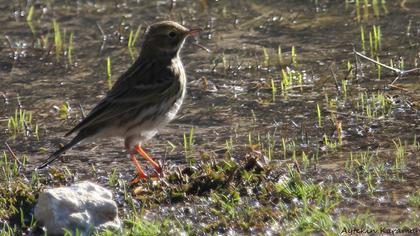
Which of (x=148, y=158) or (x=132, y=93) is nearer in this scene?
(x=148, y=158)

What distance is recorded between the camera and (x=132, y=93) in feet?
27.7

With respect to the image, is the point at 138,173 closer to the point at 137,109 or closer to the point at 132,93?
the point at 137,109

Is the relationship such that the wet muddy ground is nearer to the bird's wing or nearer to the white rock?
the white rock

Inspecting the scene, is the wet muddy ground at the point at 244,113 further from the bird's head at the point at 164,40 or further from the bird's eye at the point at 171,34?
the bird's eye at the point at 171,34

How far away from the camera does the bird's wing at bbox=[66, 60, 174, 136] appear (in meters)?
8.25

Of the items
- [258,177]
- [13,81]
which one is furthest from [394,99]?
[13,81]

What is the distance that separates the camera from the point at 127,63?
1141 cm

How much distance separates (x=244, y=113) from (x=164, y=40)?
118 centimetres

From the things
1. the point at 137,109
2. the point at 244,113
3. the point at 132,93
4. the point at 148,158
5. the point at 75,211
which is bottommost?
the point at 244,113

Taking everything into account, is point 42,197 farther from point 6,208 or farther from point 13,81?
point 13,81

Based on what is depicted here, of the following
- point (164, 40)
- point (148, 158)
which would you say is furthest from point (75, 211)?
point (164, 40)

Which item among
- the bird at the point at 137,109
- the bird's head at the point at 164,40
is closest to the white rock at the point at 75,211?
the bird at the point at 137,109

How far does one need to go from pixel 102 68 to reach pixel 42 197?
4449mm

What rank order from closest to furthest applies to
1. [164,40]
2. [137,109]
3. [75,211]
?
[75,211] < [137,109] < [164,40]
